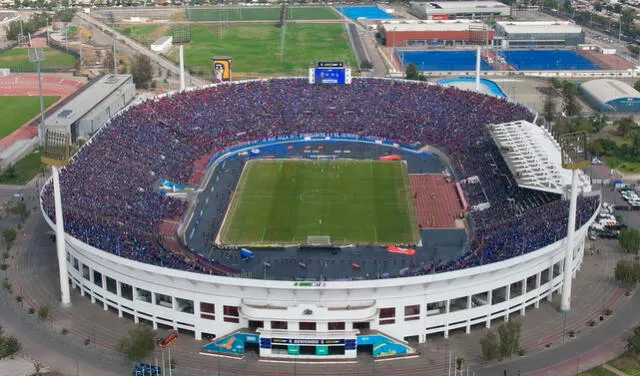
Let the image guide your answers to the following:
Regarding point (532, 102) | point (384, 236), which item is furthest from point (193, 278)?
point (532, 102)

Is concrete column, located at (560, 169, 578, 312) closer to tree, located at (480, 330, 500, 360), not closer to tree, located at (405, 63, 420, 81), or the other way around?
tree, located at (480, 330, 500, 360)

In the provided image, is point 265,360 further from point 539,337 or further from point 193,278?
point 539,337

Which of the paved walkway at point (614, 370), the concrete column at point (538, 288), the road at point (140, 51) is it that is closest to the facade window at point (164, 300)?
the concrete column at point (538, 288)

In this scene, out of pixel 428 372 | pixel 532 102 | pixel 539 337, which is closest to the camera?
pixel 428 372

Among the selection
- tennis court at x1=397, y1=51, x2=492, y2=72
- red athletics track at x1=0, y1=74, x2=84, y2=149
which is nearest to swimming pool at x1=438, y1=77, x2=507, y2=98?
tennis court at x1=397, y1=51, x2=492, y2=72

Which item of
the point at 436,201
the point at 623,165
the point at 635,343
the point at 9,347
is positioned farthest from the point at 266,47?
the point at 635,343

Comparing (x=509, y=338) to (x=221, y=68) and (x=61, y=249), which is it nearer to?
(x=61, y=249)
